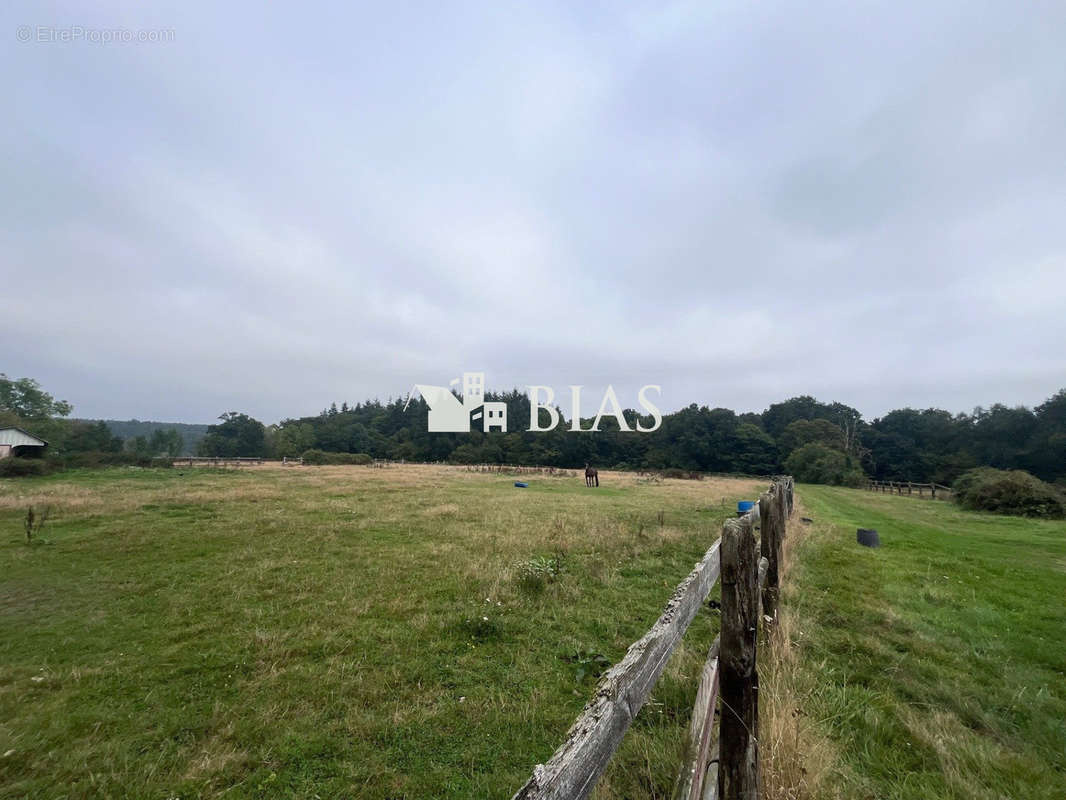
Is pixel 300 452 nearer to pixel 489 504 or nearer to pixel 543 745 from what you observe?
pixel 489 504

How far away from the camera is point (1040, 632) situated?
5.80m

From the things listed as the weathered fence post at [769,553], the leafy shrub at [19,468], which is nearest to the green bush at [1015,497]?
the weathered fence post at [769,553]

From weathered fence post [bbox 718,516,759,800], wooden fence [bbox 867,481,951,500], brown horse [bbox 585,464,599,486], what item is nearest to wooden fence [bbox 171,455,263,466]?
brown horse [bbox 585,464,599,486]

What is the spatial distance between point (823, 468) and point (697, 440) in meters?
28.9

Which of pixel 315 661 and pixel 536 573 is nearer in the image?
pixel 315 661

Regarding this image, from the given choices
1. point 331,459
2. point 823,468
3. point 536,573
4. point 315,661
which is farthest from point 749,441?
point 315,661

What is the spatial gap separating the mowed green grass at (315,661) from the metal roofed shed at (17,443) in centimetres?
4062

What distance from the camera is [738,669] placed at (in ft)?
8.84

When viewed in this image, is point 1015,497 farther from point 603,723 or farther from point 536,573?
point 603,723

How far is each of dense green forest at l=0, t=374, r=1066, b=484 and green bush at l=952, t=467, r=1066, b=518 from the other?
104 feet

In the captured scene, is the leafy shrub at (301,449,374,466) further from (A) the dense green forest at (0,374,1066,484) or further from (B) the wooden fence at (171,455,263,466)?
(A) the dense green forest at (0,374,1066,484)

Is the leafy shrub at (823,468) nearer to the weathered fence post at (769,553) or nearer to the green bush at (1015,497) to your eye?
the green bush at (1015,497)

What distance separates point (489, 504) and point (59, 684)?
1482 centimetres

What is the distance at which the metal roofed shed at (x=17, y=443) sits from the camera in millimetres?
36656
